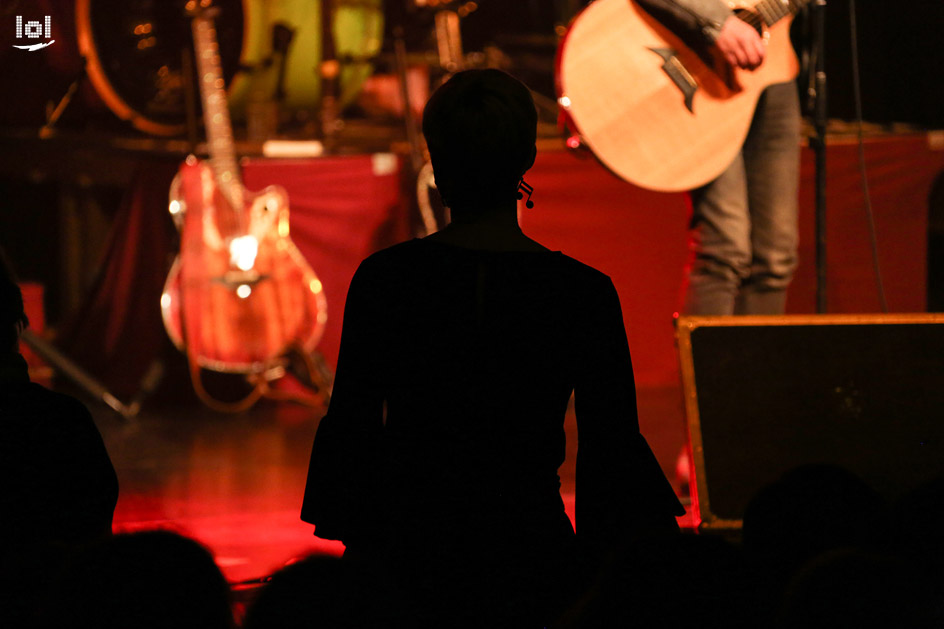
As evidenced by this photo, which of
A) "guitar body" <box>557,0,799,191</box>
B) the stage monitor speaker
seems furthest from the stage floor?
"guitar body" <box>557,0,799,191</box>

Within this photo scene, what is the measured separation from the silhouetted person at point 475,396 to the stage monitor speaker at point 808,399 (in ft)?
3.01

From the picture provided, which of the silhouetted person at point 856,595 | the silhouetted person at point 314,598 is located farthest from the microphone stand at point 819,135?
the silhouetted person at point 314,598

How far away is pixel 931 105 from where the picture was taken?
4871 millimetres

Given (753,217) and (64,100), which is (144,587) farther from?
(64,100)

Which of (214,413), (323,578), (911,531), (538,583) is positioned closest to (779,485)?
(911,531)

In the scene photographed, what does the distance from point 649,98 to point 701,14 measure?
0.24 meters

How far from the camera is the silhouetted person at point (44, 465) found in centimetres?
137

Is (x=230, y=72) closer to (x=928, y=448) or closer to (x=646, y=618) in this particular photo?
(x=928, y=448)

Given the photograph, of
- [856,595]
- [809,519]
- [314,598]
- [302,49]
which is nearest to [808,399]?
[809,519]

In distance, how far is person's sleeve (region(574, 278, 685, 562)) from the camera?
1.38 m

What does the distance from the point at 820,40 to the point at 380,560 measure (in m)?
2.00

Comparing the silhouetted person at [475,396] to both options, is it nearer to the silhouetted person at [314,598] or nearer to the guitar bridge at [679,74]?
the silhouetted person at [314,598]

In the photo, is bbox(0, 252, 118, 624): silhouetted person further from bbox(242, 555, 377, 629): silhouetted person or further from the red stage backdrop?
the red stage backdrop

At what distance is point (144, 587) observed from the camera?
1.18 meters
